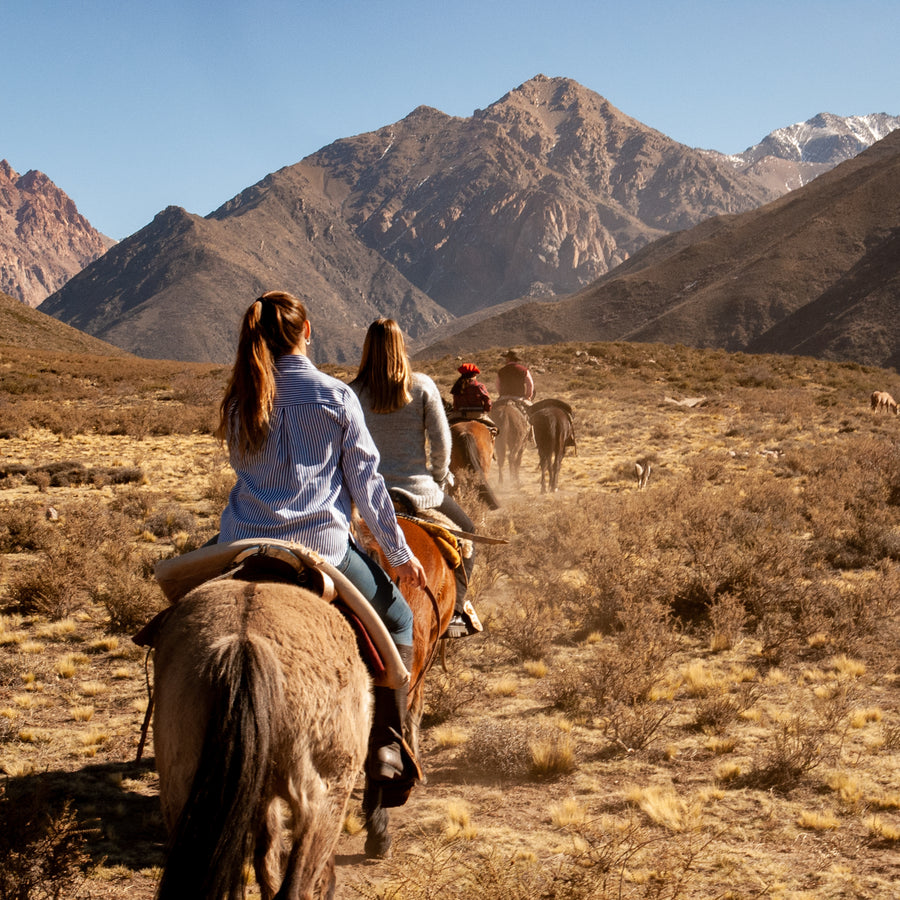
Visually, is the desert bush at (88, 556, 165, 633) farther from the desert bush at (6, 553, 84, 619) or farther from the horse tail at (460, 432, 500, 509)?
the horse tail at (460, 432, 500, 509)

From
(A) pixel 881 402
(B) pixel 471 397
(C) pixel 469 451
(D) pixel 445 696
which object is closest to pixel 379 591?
(D) pixel 445 696

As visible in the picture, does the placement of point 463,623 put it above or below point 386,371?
below

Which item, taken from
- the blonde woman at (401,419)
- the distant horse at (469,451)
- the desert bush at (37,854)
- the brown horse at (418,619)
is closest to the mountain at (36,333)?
the distant horse at (469,451)

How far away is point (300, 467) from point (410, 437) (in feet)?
5.86

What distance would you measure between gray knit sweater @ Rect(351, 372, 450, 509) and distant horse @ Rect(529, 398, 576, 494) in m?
8.49

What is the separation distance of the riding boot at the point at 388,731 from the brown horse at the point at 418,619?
0.45 ft

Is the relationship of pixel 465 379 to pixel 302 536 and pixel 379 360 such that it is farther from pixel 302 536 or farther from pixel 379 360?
pixel 302 536

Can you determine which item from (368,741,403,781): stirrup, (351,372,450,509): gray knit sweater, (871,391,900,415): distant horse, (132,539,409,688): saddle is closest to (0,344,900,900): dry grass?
(368,741,403,781): stirrup

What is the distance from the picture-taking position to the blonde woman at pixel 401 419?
4.21 meters

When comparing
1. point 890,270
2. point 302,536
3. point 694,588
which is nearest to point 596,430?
point 694,588

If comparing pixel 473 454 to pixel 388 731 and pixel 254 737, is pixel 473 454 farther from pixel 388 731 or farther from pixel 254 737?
pixel 254 737

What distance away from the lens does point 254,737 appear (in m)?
1.84

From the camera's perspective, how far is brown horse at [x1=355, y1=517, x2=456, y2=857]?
3.48 meters

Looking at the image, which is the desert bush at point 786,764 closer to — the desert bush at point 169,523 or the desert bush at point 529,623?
the desert bush at point 529,623
